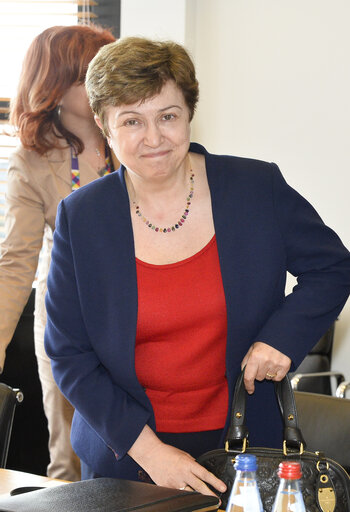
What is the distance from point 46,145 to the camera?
261 cm

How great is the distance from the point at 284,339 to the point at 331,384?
2.07 metres

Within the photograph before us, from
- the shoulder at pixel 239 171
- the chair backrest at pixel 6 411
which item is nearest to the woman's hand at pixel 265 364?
the shoulder at pixel 239 171

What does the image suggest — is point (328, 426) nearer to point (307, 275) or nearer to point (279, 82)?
point (307, 275)

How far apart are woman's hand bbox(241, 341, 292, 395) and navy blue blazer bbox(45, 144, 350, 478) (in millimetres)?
20

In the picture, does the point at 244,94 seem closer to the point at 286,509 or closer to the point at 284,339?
the point at 284,339

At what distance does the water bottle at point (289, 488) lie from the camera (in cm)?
100

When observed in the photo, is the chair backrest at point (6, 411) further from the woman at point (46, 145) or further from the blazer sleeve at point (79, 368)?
the woman at point (46, 145)

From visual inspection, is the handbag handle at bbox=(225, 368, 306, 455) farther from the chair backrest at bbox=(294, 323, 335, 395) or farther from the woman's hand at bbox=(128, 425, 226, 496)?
the chair backrest at bbox=(294, 323, 335, 395)

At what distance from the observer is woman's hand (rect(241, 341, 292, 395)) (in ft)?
5.03

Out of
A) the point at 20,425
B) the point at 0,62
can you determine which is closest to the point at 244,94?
the point at 0,62

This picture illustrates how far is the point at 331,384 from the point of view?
11.6 ft

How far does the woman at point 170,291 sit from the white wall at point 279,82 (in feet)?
6.27

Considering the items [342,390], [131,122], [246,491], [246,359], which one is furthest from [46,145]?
[246,491]

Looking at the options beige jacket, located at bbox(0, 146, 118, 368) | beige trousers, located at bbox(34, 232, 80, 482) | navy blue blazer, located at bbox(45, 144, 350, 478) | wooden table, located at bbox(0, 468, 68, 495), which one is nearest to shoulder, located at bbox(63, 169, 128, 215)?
navy blue blazer, located at bbox(45, 144, 350, 478)
